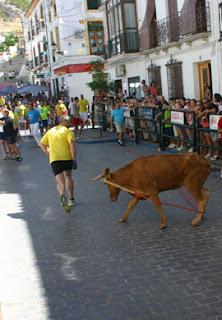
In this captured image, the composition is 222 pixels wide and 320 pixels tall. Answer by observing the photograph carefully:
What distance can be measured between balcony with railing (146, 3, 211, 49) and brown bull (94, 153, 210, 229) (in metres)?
12.7

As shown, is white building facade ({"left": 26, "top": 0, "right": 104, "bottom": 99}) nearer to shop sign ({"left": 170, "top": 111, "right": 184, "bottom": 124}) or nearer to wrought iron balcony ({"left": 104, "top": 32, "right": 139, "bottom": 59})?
wrought iron balcony ({"left": 104, "top": 32, "right": 139, "bottom": 59})

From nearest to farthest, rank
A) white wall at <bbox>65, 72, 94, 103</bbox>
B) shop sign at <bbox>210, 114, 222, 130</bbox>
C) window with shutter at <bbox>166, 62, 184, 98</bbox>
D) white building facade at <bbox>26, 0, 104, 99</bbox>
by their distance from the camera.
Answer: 1. shop sign at <bbox>210, 114, 222, 130</bbox>
2. window with shutter at <bbox>166, 62, 184, 98</bbox>
3. white building facade at <bbox>26, 0, 104, 99</bbox>
4. white wall at <bbox>65, 72, 94, 103</bbox>

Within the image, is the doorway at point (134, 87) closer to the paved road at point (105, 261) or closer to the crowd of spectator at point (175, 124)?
the crowd of spectator at point (175, 124)

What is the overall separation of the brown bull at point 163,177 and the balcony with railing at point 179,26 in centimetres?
1270

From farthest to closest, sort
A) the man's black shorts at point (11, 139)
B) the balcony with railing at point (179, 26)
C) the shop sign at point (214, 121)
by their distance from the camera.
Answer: the balcony with railing at point (179, 26)
the man's black shorts at point (11, 139)
the shop sign at point (214, 121)

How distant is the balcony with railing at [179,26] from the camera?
19.1 meters

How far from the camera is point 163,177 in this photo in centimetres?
762

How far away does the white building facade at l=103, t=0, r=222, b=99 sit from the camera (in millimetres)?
19156

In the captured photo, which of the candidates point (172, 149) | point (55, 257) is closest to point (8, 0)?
point (172, 149)

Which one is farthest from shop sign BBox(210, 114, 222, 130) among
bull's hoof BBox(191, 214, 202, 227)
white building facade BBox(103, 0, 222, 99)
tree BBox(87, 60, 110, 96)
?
tree BBox(87, 60, 110, 96)

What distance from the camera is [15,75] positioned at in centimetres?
7119

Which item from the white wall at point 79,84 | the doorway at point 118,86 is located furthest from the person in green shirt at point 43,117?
the white wall at point 79,84

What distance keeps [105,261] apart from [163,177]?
5.88ft

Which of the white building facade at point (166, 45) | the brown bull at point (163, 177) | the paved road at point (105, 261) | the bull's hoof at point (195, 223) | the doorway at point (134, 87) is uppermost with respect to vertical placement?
the white building facade at point (166, 45)
